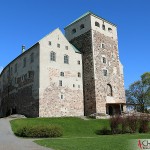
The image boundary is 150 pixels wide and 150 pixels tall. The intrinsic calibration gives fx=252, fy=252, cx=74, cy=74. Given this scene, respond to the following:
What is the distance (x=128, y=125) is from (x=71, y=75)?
1859cm

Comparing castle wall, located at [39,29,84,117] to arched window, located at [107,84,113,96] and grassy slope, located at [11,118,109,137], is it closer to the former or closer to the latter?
arched window, located at [107,84,113,96]

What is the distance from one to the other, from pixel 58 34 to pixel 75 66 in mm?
6936

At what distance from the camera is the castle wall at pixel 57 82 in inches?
1690

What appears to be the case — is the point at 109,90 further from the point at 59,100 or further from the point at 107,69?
the point at 59,100

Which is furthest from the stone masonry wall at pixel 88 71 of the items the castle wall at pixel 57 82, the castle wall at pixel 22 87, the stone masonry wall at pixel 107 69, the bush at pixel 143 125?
the bush at pixel 143 125

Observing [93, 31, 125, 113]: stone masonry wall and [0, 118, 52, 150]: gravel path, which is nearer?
[0, 118, 52, 150]: gravel path

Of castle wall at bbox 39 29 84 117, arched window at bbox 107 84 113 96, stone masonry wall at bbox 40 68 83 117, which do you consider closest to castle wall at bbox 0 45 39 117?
castle wall at bbox 39 29 84 117

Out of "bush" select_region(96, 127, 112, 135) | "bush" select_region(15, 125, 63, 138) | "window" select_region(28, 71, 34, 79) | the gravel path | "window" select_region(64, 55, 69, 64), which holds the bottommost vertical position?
"bush" select_region(96, 127, 112, 135)

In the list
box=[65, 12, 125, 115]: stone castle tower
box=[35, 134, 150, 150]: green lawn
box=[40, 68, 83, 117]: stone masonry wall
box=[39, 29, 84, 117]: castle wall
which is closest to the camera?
box=[35, 134, 150, 150]: green lawn

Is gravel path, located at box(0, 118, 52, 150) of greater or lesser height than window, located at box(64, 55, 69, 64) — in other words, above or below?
below

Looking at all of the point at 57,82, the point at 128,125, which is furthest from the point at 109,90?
the point at 128,125

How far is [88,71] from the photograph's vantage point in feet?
161

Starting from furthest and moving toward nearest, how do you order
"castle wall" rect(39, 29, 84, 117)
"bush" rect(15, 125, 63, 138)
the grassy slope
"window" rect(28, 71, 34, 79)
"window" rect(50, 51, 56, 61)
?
"window" rect(50, 51, 56, 61) → "window" rect(28, 71, 34, 79) → "castle wall" rect(39, 29, 84, 117) → the grassy slope → "bush" rect(15, 125, 63, 138)

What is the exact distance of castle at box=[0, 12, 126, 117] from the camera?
144ft
